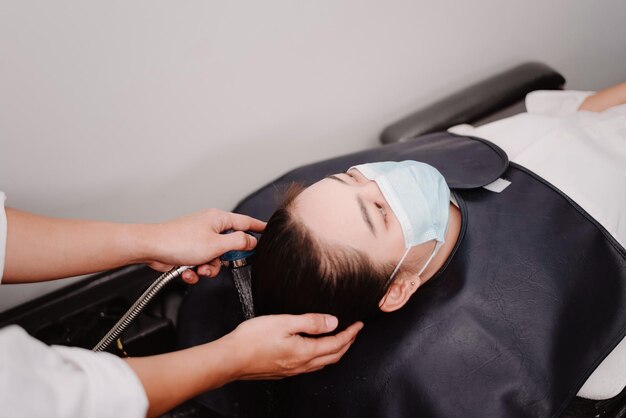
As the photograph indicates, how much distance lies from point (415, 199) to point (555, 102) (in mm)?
845

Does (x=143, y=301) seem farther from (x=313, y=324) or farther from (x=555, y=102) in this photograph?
(x=555, y=102)

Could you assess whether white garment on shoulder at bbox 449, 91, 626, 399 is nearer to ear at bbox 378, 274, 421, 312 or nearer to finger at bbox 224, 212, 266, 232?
ear at bbox 378, 274, 421, 312

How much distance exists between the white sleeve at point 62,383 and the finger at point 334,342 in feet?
1.33

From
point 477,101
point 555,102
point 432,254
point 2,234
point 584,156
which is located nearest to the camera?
point 2,234

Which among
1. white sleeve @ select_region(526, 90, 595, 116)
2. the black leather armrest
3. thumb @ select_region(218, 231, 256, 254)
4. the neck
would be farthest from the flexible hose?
white sleeve @ select_region(526, 90, 595, 116)

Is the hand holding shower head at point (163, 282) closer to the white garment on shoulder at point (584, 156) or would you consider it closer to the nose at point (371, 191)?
the nose at point (371, 191)

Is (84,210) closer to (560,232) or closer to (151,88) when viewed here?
(151,88)

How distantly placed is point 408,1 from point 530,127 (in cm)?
60

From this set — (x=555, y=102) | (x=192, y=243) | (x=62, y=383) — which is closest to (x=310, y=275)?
(x=192, y=243)

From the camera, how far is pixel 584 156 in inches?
55.4

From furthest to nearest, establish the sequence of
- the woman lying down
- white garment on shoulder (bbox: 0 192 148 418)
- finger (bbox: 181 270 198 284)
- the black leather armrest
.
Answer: the black leather armrest < finger (bbox: 181 270 198 284) < the woman lying down < white garment on shoulder (bbox: 0 192 148 418)

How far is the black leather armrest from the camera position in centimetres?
186

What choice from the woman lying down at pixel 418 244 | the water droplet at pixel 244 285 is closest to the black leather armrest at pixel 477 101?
the woman lying down at pixel 418 244

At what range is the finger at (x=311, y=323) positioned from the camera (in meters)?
1.04
